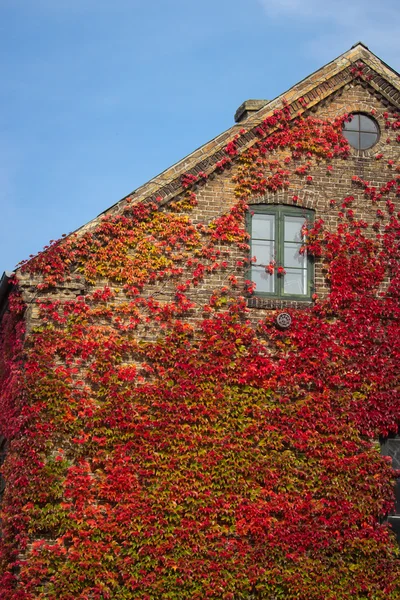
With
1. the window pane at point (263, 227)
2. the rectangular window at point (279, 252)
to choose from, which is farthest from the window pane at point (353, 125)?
the window pane at point (263, 227)

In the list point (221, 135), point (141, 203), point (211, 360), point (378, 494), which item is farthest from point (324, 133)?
point (378, 494)

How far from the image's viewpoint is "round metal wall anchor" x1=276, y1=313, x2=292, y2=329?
50.4 ft

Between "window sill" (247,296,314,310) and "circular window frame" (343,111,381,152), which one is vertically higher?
"circular window frame" (343,111,381,152)

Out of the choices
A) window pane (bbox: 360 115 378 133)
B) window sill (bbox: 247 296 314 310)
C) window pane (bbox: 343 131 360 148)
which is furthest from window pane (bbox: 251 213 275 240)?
window pane (bbox: 360 115 378 133)

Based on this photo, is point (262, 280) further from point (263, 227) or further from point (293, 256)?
point (263, 227)

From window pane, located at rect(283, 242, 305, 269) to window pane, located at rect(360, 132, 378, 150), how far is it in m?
2.38

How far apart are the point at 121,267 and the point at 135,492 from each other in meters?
3.67

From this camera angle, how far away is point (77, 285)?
1493cm

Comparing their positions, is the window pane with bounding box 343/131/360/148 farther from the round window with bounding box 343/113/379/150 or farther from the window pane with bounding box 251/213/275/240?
the window pane with bounding box 251/213/275/240

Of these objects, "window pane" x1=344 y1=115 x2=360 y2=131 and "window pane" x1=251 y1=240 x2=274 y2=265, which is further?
"window pane" x1=344 y1=115 x2=360 y2=131

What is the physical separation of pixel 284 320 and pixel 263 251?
4.39 ft

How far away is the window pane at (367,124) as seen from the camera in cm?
1686

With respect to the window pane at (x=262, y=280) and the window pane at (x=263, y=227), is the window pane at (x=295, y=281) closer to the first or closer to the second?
the window pane at (x=262, y=280)

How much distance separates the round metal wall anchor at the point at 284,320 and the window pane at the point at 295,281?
1.79 feet
